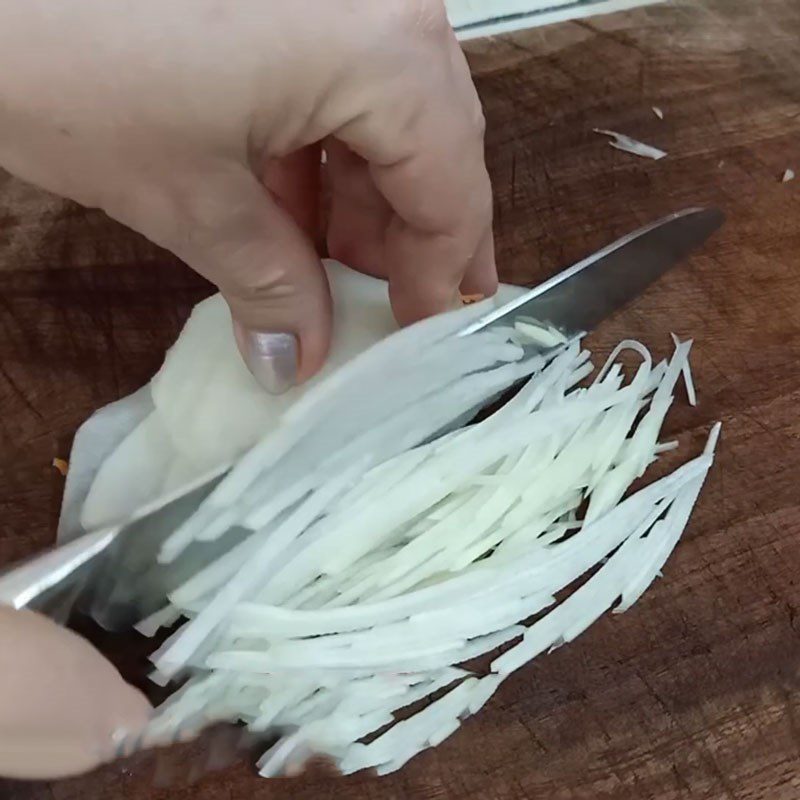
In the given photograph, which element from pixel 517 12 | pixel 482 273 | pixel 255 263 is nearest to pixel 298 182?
pixel 482 273

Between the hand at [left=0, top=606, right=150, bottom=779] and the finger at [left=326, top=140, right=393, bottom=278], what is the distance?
553mm

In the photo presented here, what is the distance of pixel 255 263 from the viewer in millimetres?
817

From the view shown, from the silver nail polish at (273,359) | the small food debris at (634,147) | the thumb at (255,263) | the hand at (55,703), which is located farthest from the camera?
the small food debris at (634,147)

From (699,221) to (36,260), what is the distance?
2.79 feet

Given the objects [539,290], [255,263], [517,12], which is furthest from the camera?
[517,12]

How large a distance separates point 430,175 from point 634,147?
1.98ft

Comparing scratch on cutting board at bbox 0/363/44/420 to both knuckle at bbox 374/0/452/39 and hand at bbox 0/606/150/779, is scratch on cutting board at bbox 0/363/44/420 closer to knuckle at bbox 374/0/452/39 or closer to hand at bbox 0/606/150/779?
hand at bbox 0/606/150/779

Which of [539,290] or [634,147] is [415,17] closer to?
[539,290]

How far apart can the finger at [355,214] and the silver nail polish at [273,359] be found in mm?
221

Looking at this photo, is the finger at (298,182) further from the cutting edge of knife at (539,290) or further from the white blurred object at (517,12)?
the white blurred object at (517,12)

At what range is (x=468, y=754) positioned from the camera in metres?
0.98

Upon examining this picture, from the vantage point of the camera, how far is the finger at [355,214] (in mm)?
1129

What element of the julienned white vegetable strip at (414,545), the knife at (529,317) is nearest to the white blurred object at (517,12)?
the knife at (529,317)

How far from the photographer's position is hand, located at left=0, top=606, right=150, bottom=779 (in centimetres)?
87
